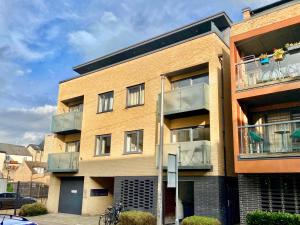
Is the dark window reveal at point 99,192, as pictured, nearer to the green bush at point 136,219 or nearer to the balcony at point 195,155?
the green bush at point 136,219

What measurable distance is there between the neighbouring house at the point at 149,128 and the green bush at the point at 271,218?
2.60m

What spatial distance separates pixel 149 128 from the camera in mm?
19000

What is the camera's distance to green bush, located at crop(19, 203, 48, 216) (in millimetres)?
21141

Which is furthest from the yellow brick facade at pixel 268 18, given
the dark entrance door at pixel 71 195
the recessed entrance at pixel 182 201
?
the dark entrance door at pixel 71 195

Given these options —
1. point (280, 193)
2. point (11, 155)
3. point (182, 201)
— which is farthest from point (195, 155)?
point (11, 155)

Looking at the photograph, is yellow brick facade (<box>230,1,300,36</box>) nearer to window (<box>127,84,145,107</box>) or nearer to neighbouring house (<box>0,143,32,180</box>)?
window (<box>127,84,145,107</box>)

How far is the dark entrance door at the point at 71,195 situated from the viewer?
22.5 m

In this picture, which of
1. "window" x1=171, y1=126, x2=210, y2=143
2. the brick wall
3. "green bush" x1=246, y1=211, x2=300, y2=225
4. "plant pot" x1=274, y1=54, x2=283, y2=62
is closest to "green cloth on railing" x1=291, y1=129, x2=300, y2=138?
the brick wall

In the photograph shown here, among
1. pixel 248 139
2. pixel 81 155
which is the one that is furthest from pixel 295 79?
pixel 81 155

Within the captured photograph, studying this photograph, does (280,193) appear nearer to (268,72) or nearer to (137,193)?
(268,72)

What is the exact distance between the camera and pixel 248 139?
14.0 m

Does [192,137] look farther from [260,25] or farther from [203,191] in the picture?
[260,25]

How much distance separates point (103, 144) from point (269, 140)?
1144cm

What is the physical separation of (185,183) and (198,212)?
10.2ft
